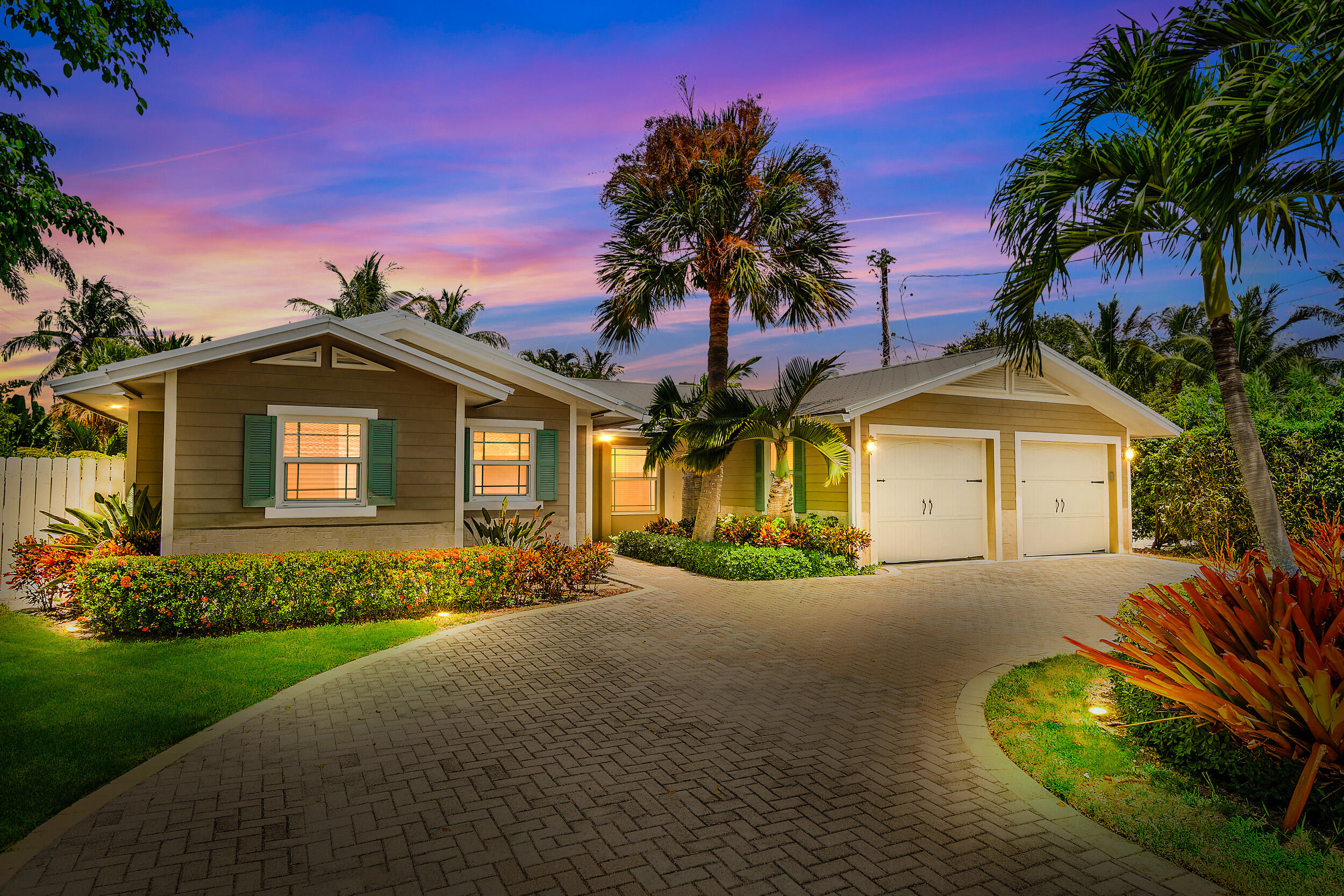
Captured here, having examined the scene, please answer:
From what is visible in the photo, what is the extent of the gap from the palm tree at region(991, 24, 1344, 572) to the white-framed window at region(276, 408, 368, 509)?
8.45 metres

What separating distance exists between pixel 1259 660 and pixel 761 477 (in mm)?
12021

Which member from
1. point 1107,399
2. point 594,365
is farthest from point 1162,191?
point 594,365

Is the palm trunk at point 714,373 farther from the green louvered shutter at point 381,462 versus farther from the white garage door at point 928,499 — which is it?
the green louvered shutter at point 381,462

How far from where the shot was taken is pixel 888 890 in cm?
289

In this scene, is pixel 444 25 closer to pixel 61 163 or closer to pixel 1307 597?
pixel 61 163

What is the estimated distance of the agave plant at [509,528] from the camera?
10.7 meters

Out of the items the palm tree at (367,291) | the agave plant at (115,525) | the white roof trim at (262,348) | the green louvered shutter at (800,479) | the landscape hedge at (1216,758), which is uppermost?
the palm tree at (367,291)

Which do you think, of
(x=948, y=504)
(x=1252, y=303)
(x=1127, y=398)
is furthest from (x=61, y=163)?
(x=1252, y=303)

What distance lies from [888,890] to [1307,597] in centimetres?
309

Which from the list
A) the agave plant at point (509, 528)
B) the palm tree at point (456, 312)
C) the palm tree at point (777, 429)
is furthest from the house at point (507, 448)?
the palm tree at point (456, 312)

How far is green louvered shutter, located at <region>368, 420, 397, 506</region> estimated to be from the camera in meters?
9.91

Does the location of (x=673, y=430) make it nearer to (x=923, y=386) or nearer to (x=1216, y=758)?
(x=923, y=386)

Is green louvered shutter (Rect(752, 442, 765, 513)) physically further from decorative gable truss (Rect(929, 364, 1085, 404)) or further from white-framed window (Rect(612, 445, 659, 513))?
decorative gable truss (Rect(929, 364, 1085, 404))

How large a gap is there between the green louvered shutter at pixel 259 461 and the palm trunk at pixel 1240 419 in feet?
33.7
